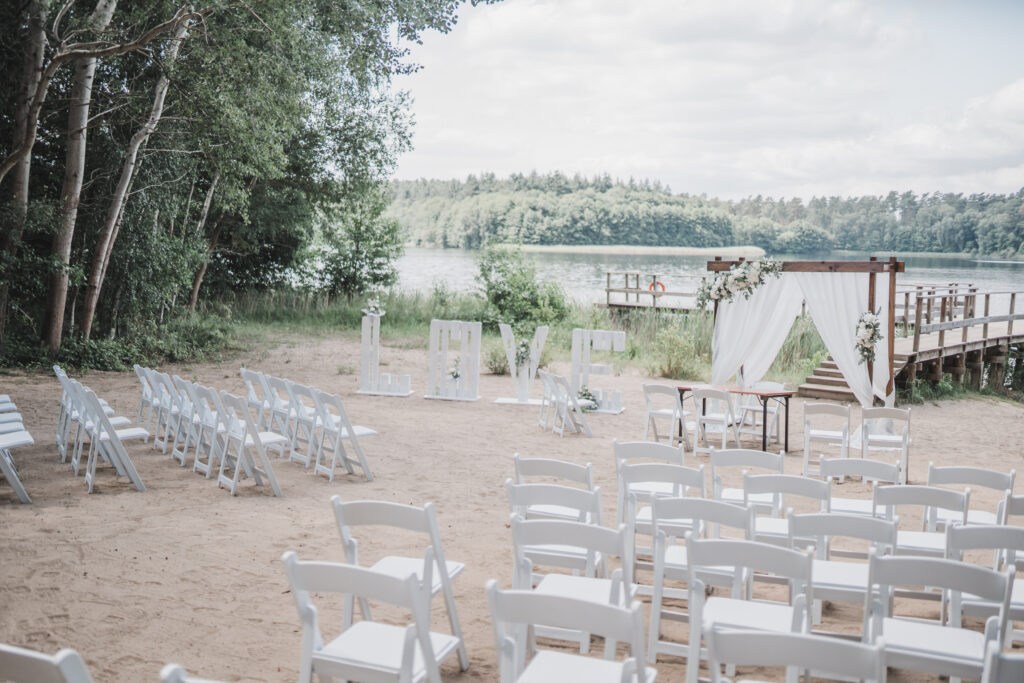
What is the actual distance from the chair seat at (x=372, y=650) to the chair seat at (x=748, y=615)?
105 centimetres

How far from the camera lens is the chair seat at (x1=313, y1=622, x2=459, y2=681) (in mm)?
2809

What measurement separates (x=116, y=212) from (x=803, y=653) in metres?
14.0

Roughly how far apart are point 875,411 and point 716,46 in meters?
56.2

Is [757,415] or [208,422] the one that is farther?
[757,415]

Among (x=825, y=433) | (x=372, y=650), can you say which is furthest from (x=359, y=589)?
(x=825, y=433)

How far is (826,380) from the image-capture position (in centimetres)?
1397

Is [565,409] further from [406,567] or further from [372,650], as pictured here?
[372,650]

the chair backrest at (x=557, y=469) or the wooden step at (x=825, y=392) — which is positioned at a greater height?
the chair backrest at (x=557, y=469)

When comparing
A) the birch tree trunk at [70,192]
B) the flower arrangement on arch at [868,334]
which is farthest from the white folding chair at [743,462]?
the birch tree trunk at [70,192]

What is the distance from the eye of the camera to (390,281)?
89.4 feet

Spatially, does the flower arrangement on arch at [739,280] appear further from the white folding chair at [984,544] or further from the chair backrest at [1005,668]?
the chair backrest at [1005,668]

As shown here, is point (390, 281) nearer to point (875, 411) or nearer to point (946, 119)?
point (875, 411)

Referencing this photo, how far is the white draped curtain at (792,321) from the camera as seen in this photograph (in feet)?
35.7

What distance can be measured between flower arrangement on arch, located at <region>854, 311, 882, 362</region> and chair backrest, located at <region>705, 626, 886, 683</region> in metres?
9.09
